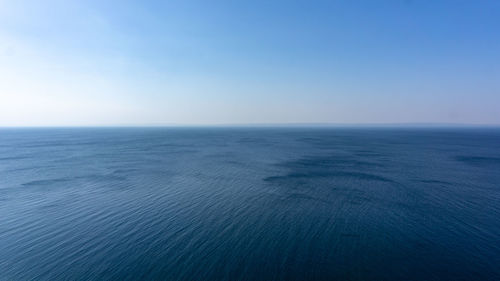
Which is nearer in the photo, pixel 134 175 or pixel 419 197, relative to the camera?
pixel 419 197

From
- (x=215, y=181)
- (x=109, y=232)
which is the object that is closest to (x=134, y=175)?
(x=215, y=181)

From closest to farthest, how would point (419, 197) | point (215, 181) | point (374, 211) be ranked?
Answer: point (374, 211) → point (419, 197) → point (215, 181)

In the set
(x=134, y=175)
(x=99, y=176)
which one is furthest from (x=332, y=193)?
(x=99, y=176)

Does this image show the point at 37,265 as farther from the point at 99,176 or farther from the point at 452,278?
the point at 452,278

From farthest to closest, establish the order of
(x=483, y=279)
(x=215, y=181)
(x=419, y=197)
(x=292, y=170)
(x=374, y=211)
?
(x=292, y=170) < (x=215, y=181) < (x=419, y=197) < (x=374, y=211) < (x=483, y=279)

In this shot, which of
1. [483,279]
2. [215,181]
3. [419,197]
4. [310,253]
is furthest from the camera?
[215,181]

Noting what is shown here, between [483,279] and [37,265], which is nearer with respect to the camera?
[483,279]

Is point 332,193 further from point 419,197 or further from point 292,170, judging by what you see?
point 292,170

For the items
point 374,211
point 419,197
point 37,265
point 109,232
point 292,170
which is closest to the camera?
point 37,265

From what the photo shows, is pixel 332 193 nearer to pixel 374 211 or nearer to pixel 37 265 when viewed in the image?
pixel 374 211
